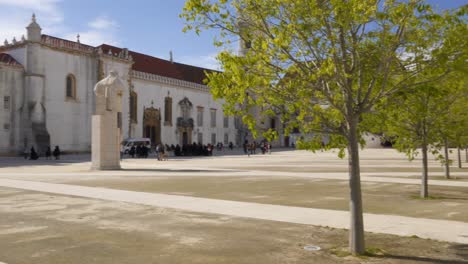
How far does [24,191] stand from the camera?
14.4 meters

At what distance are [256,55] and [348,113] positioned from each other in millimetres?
1538

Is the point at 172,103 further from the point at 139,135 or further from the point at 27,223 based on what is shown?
the point at 27,223

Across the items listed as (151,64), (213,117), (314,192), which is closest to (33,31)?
(151,64)

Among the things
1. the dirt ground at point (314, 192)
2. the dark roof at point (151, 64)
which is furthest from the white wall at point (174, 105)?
the dirt ground at point (314, 192)

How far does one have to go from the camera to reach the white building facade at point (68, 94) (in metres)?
43.4

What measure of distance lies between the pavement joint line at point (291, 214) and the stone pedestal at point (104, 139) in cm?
929

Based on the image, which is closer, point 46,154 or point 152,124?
point 46,154

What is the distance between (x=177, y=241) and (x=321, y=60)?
3.51 m

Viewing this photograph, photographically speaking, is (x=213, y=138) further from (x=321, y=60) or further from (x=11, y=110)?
(x=321, y=60)

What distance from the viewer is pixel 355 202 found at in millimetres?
6598

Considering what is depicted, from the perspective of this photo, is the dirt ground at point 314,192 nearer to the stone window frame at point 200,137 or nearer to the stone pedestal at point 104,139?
the stone pedestal at point 104,139

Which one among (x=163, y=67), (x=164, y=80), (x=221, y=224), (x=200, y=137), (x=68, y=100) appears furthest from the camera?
(x=200, y=137)

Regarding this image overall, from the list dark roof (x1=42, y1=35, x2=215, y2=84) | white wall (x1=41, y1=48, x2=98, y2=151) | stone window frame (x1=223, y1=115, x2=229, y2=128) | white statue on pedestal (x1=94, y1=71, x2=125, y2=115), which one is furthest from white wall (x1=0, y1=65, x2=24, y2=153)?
stone window frame (x1=223, y1=115, x2=229, y2=128)

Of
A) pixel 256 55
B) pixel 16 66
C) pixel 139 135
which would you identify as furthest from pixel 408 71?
pixel 139 135
